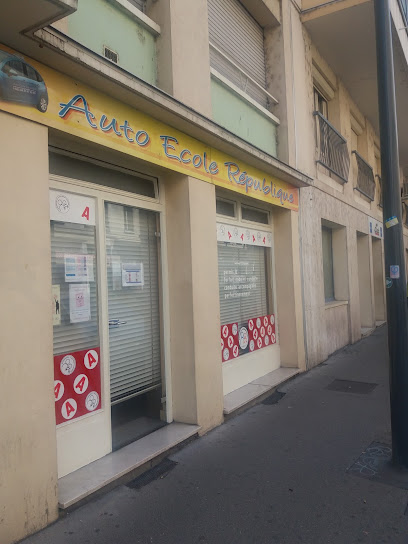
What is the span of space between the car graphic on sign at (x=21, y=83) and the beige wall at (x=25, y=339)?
15 cm

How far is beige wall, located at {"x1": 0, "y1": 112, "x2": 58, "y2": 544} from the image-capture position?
9.21 feet

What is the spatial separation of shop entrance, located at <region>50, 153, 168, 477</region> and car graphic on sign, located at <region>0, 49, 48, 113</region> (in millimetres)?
681

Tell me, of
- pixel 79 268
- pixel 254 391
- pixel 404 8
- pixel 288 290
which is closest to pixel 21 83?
pixel 79 268

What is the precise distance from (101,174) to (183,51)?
1.81m

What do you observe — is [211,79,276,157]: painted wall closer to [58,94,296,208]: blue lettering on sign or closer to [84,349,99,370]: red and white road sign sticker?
[58,94,296,208]: blue lettering on sign

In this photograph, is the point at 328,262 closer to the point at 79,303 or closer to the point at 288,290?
the point at 288,290

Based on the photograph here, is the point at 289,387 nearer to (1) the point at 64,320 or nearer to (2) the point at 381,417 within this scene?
(2) the point at 381,417

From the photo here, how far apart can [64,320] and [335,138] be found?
8.35m

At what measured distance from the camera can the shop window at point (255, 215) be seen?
673 centimetres

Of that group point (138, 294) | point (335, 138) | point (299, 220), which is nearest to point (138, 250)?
point (138, 294)

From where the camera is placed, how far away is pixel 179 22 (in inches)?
186

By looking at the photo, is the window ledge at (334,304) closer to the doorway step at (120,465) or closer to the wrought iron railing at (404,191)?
the doorway step at (120,465)

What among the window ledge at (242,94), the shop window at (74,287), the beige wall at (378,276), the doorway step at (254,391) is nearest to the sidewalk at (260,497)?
the doorway step at (254,391)

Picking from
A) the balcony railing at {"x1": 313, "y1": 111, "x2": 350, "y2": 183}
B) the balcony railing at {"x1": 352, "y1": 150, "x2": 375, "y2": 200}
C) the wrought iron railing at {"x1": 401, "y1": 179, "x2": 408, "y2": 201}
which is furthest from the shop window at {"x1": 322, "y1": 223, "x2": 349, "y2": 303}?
the wrought iron railing at {"x1": 401, "y1": 179, "x2": 408, "y2": 201}
